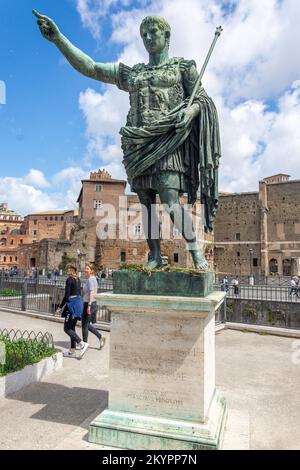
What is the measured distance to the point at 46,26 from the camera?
3.95 metres

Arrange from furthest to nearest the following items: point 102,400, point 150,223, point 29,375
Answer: point 29,375
point 102,400
point 150,223

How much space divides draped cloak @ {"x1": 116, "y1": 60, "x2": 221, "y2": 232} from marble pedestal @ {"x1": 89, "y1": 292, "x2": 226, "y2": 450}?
4.27ft

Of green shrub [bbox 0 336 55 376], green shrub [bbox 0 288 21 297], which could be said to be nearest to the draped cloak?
green shrub [bbox 0 336 55 376]

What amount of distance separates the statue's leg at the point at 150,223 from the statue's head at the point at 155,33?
1.55 meters

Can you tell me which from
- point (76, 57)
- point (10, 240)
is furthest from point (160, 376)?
point (10, 240)

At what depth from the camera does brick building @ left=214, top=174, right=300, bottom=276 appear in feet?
170

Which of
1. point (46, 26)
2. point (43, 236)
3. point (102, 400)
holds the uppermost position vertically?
point (43, 236)

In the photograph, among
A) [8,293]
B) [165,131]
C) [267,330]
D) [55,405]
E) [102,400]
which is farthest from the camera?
[8,293]

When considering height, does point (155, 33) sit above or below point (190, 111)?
above

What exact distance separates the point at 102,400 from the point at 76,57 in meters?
4.33

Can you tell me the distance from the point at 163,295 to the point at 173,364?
645 mm

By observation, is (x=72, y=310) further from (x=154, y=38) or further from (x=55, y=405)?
(x=154, y=38)

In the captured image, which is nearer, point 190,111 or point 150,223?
point 190,111

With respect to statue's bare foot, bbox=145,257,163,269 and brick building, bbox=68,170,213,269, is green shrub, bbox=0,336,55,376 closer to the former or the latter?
statue's bare foot, bbox=145,257,163,269
